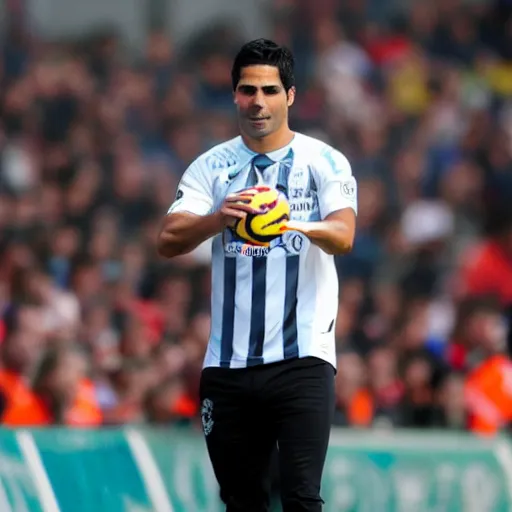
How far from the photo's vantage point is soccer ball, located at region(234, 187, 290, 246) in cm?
660

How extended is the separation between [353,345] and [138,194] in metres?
3.09

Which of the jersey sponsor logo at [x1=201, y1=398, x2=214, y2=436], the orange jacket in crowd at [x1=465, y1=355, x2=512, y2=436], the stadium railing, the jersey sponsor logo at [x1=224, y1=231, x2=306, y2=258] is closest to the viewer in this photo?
the jersey sponsor logo at [x1=224, y1=231, x2=306, y2=258]

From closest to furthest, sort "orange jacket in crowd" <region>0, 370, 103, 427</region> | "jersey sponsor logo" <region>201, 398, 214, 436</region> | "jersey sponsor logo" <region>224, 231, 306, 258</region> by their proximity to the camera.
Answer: "jersey sponsor logo" <region>224, 231, 306, 258</region> < "jersey sponsor logo" <region>201, 398, 214, 436</region> < "orange jacket in crowd" <region>0, 370, 103, 427</region>

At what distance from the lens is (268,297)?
23.2 feet

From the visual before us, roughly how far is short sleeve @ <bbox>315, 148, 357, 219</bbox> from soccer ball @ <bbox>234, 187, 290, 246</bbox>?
40cm

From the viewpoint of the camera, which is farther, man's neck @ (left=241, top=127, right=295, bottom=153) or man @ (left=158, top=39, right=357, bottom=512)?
man's neck @ (left=241, top=127, right=295, bottom=153)

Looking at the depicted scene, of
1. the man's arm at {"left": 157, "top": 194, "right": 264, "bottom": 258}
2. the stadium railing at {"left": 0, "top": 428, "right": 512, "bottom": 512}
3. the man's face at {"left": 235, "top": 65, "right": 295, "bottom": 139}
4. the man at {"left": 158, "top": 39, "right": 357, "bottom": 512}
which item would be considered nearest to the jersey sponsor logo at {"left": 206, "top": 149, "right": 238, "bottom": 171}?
the man at {"left": 158, "top": 39, "right": 357, "bottom": 512}

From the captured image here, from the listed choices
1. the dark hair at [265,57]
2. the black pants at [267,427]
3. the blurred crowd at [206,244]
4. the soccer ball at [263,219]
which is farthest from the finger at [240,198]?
the blurred crowd at [206,244]

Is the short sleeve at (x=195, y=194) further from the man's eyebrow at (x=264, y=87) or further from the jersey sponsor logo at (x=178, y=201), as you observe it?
the man's eyebrow at (x=264, y=87)

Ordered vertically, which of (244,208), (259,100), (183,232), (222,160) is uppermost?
(259,100)

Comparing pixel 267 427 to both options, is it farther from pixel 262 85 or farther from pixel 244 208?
pixel 262 85

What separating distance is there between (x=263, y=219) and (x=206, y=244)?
7381 millimetres

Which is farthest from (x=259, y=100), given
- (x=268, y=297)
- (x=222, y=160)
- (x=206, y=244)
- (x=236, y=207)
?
(x=206, y=244)

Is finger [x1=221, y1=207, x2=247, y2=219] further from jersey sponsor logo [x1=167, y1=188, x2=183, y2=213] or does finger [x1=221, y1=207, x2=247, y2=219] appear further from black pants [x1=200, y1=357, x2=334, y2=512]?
black pants [x1=200, y1=357, x2=334, y2=512]
